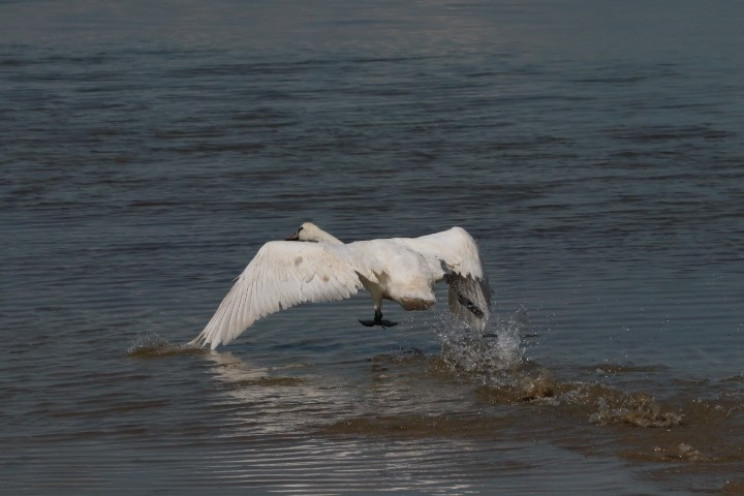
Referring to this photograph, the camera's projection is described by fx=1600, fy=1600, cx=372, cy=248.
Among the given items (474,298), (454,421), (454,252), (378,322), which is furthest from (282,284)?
(454,421)

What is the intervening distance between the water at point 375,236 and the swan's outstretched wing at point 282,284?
249 millimetres

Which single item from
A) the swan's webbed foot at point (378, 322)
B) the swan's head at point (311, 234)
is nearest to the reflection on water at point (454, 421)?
the swan's webbed foot at point (378, 322)

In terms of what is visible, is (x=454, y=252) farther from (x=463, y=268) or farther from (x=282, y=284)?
(x=282, y=284)

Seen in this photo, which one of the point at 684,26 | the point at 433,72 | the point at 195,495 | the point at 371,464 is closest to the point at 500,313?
the point at 371,464

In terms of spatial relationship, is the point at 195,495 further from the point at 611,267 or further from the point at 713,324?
the point at 611,267

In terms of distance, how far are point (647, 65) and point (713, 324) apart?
13.5 metres

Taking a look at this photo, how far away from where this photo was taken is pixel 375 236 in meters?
12.8

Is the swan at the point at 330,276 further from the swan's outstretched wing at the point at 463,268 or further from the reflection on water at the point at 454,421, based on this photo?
the reflection on water at the point at 454,421

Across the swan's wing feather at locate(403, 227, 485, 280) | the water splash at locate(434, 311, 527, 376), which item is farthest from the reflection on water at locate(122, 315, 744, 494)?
the swan's wing feather at locate(403, 227, 485, 280)

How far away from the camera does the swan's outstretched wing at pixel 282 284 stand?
30.3 feet

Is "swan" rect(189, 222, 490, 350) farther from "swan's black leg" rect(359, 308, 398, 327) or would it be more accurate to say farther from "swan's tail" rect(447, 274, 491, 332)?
"swan's tail" rect(447, 274, 491, 332)

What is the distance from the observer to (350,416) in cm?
812

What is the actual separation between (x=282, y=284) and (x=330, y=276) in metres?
0.29

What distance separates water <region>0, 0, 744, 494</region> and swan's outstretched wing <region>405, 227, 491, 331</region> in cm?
25
